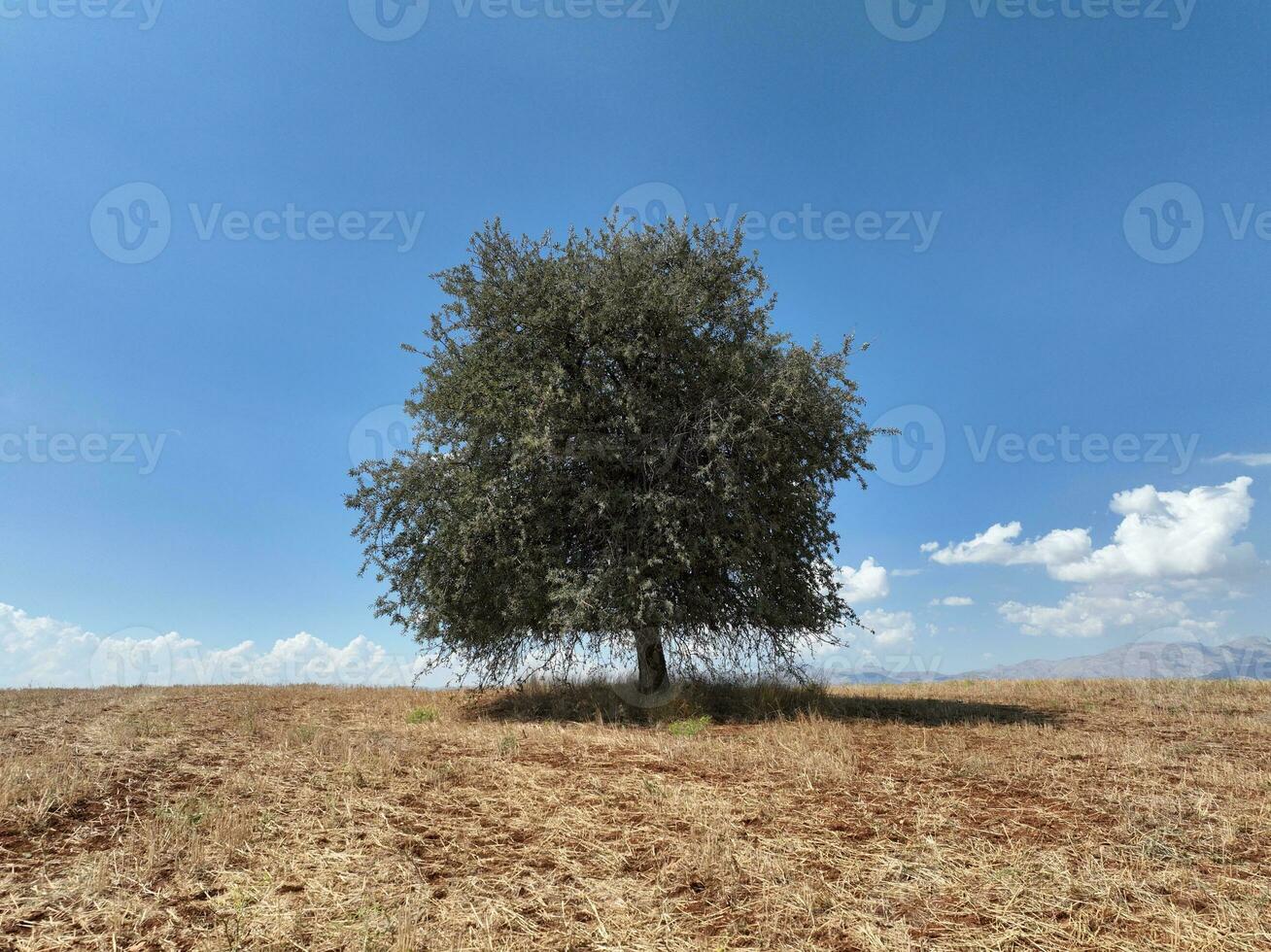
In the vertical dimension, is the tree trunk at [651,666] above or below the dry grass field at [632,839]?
above

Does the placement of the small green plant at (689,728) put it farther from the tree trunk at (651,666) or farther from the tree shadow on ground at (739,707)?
the tree trunk at (651,666)

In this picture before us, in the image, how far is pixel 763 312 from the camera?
18109 mm

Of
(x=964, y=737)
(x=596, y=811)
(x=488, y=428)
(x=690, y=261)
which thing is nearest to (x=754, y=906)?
(x=596, y=811)

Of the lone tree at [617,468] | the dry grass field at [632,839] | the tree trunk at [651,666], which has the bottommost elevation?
the dry grass field at [632,839]

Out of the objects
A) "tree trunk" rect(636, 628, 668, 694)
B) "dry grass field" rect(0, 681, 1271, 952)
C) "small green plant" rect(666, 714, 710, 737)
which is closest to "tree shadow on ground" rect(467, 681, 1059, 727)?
"tree trunk" rect(636, 628, 668, 694)

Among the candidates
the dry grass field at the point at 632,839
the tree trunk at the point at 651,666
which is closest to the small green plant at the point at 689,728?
the dry grass field at the point at 632,839

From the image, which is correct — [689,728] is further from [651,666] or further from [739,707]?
[651,666]

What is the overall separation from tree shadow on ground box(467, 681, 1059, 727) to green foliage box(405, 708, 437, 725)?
3.81 ft

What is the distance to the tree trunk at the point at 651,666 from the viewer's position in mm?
17891

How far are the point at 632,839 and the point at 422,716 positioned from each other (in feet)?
33.4

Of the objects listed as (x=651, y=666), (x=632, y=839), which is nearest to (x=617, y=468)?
(x=651, y=666)

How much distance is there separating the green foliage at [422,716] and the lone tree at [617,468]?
5.74 ft

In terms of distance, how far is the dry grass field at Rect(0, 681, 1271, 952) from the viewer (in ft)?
16.8

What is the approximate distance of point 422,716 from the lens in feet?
51.4
